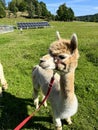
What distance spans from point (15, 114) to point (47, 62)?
4032 mm

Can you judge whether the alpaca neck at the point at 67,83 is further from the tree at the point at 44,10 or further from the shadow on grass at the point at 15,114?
the tree at the point at 44,10

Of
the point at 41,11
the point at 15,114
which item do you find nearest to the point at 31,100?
the point at 15,114

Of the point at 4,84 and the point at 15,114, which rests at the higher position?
the point at 4,84

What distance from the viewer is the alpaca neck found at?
19.9 feet

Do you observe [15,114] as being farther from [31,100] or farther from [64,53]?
[64,53]

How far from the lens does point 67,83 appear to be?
6.16 metres

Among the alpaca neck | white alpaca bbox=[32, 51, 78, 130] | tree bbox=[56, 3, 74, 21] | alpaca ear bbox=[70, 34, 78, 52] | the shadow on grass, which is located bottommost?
tree bbox=[56, 3, 74, 21]

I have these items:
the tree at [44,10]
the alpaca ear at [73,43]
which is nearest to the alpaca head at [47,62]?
the alpaca ear at [73,43]

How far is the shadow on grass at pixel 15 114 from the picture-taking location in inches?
325

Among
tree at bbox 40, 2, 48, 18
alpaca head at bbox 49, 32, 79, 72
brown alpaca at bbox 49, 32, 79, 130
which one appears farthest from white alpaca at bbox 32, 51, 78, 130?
tree at bbox 40, 2, 48, 18

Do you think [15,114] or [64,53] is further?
[15,114]

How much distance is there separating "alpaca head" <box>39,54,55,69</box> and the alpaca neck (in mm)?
549

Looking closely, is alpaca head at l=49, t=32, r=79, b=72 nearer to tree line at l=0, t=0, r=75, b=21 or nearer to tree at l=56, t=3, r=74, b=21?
tree line at l=0, t=0, r=75, b=21

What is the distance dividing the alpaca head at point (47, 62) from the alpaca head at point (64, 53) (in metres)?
0.09
